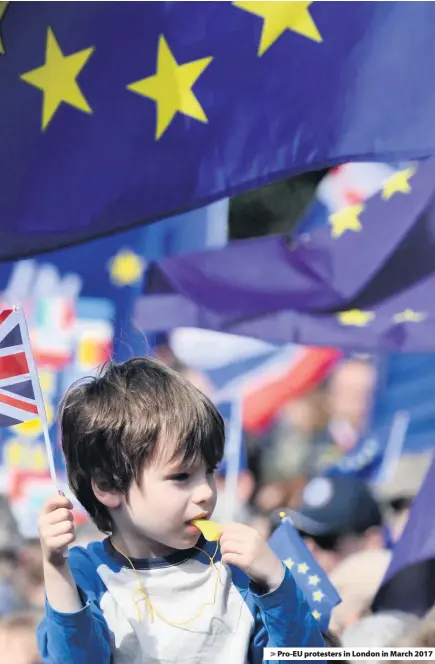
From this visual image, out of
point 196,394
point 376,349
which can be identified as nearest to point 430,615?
point 376,349

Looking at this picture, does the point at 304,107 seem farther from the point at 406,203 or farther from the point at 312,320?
the point at 312,320

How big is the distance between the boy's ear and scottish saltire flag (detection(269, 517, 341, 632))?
71cm

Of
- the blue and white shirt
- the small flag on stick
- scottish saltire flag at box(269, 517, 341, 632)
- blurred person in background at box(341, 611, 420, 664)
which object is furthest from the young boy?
blurred person in background at box(341, 611, 420, 664)

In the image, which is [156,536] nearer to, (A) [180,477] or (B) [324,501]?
(A) [180,477]

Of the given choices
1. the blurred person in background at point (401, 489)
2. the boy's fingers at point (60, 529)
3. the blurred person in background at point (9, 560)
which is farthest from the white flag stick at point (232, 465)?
the boy's fingers at point (60, 529)

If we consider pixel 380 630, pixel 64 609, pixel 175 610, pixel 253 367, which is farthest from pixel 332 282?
pixel 64 609

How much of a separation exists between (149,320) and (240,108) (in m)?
0.57

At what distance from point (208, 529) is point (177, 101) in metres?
1.25

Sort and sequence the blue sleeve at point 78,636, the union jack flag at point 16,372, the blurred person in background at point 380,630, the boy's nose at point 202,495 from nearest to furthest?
the blue sleeve at point 78,636
the boy's nose at point 202,495
the union jack flag at point 16,372
the blurred person in background at point 380,630

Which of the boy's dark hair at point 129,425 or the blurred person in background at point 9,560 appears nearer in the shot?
the boy's dark hair at point 129,425

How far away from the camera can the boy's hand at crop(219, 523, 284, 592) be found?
1.59 meters

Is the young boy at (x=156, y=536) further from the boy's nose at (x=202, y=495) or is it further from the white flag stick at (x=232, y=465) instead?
the white flag stick at (x=232, y=465)

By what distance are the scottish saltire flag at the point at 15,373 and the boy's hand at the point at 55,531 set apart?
0.27 meters

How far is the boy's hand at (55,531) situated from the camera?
159 centimetres
